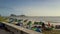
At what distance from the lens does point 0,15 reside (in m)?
15.3

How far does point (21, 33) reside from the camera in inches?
112

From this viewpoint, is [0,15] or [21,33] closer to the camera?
[21,33]

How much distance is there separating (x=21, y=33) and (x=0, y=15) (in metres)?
12.7

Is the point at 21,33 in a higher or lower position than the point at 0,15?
higher
